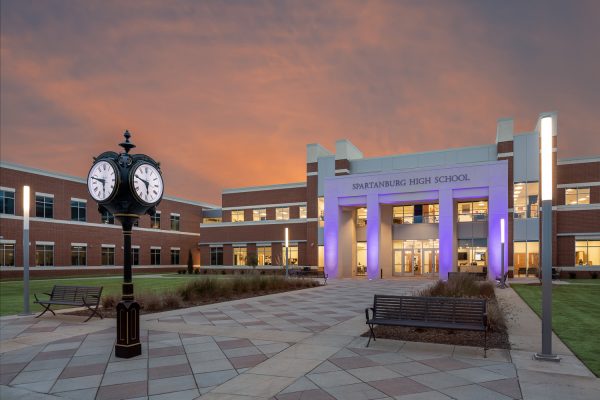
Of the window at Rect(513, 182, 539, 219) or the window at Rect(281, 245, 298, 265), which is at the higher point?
the window at Rect(513, 182, 539, 219)

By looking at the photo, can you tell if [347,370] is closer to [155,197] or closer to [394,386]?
[394,386]

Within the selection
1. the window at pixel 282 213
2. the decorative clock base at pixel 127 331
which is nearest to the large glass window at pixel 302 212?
the window at pixel 282 213

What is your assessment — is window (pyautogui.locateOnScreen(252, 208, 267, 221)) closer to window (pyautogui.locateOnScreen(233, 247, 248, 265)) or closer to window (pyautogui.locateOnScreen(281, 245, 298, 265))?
window (pyautogui.locateOnScreen(233, 247, 248, 265))

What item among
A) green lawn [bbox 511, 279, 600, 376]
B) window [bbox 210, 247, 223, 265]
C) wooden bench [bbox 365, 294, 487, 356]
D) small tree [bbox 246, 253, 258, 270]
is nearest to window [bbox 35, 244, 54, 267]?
window [bbox 210, 247, 223, 265]

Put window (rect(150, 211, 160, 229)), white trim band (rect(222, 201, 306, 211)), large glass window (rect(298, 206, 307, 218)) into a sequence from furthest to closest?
window (rect(150, 211, 160, 229)) < white trim band (rect(222, 201, 306, 211)) < large glass window (rect(298, 206, 307, 218))

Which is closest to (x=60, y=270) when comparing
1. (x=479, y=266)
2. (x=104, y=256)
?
(x=104, y=256)

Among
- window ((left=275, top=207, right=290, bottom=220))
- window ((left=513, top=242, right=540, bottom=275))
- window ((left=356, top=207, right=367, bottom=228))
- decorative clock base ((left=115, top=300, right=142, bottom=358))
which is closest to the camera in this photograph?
decorative clock base ((left=115, top=300, right=142, bottom=358))

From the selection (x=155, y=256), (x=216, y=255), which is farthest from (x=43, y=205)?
(x=216, y=255)

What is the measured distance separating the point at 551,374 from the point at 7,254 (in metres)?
45.2

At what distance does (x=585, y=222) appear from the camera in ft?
126

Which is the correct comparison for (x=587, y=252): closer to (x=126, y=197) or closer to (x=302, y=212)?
(x=302, y=212)

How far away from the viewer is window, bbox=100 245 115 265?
50.4 metres

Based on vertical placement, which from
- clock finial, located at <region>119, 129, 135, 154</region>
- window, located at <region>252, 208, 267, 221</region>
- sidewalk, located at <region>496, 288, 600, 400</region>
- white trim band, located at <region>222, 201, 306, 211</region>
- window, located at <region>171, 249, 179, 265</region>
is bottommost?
window, located at <region>171, 249, 179, 265</region>

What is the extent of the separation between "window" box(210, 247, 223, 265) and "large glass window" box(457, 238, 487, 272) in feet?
94.5
